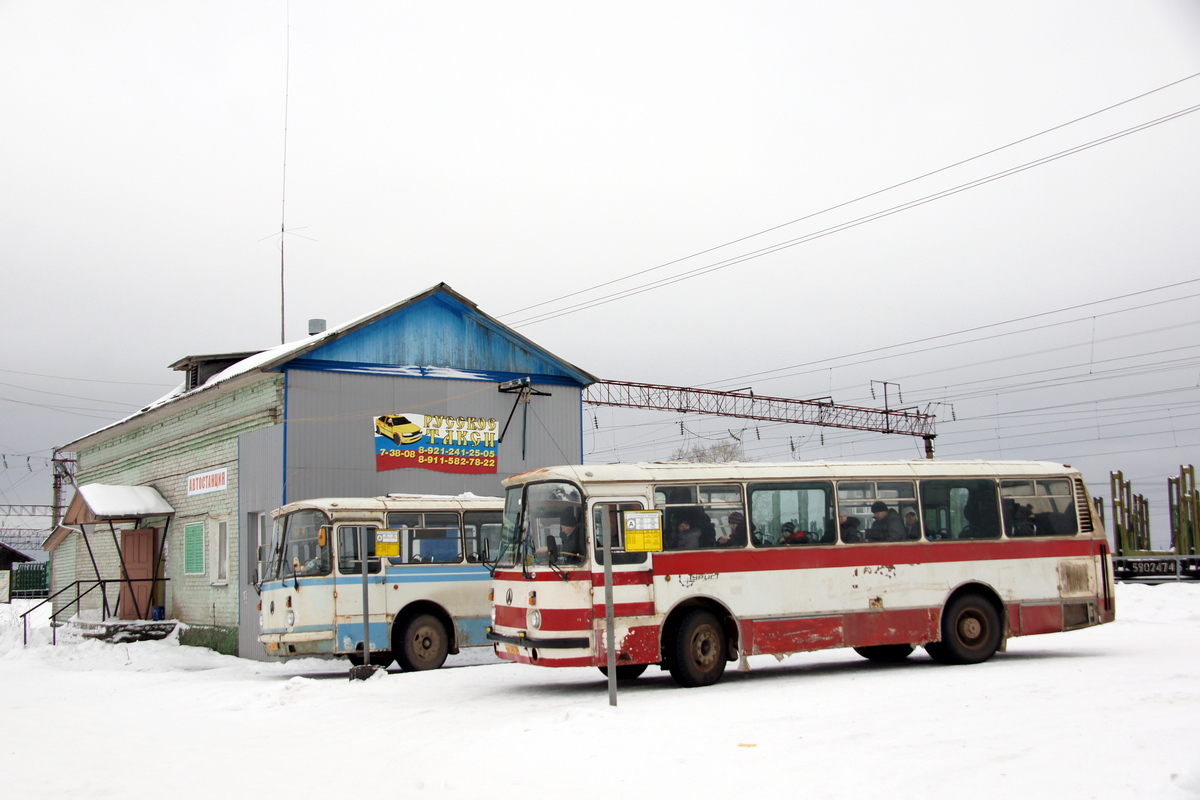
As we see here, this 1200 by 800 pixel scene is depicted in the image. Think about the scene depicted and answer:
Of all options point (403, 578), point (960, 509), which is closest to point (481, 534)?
point (403, 578)

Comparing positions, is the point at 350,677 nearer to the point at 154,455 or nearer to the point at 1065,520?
the point at 1065,520

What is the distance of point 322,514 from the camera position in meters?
17.4

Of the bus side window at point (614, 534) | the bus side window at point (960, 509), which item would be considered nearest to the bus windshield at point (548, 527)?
the bus side window at point (614, 534)

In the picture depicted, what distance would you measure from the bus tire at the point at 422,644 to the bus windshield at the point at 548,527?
4.45 m

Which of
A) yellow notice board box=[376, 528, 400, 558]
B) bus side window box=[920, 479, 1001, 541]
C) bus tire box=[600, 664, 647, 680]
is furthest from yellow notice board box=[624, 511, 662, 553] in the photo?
yellow notice board box=[376, 528, 400, 558]

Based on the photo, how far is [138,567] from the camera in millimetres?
29484

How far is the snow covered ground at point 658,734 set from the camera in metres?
7.96

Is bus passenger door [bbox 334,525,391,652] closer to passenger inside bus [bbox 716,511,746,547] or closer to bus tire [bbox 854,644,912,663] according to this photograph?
passenger inside bus [bbox 716,511,746,547]

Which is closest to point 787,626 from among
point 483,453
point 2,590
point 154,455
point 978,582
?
point 978,582

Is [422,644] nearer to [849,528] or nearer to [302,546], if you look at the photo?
[302,546]

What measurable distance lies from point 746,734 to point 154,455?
24.2 metres

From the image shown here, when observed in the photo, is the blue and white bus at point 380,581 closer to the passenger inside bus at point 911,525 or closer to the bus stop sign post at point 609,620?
the bus stop sign post at point 609,620

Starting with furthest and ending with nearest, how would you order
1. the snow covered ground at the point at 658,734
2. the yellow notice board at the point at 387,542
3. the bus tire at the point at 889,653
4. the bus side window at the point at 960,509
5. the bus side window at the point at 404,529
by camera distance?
the bus side window at the point at 404,529 → the bus tire at the point at 889,653 → the yellow notice board at the point at 387,542 → the bus side window at the point at 960,509 → the snow covered ground at the point at 658,734

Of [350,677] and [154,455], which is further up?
[154,455]
